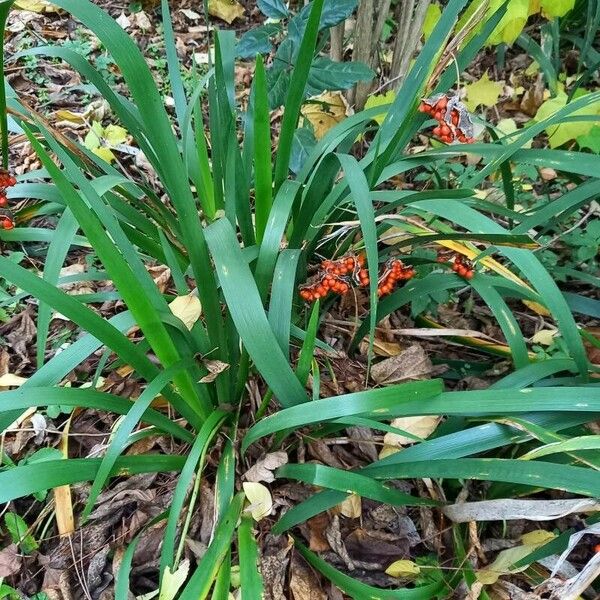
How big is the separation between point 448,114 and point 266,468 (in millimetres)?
740

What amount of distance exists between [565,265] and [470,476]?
0.98 metres

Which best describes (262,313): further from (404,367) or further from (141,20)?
(141,20)

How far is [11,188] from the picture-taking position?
120cm

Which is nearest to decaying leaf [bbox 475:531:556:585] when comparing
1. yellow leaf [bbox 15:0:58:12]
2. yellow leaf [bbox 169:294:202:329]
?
yellow leaf [bbox 169:294:202:329]

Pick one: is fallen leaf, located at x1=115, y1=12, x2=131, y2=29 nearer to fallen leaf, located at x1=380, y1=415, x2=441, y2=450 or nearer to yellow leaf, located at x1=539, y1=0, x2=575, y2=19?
yellow leaf, located at x1=539, y1=0, x2=575, y2=19

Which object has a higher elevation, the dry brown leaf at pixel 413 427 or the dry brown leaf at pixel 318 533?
the dry brown leaf at pixel 413 427

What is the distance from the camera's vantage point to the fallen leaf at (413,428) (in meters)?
1.14

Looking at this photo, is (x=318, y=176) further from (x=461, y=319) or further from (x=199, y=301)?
(x=461, y=319)

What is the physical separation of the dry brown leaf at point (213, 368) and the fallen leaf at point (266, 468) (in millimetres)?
205

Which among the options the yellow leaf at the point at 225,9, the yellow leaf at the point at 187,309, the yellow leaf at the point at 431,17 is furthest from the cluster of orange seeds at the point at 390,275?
the yellow leaf at the point at 225,9

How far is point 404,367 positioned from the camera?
1314mm

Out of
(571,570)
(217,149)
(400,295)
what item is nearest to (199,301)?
(217,149)

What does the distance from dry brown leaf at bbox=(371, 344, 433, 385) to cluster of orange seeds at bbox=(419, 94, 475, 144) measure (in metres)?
0.53

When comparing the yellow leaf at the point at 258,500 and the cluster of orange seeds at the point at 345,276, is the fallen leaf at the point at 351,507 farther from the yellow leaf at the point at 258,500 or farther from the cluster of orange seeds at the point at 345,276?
the cluster of orange seeds at the point at 345,276
